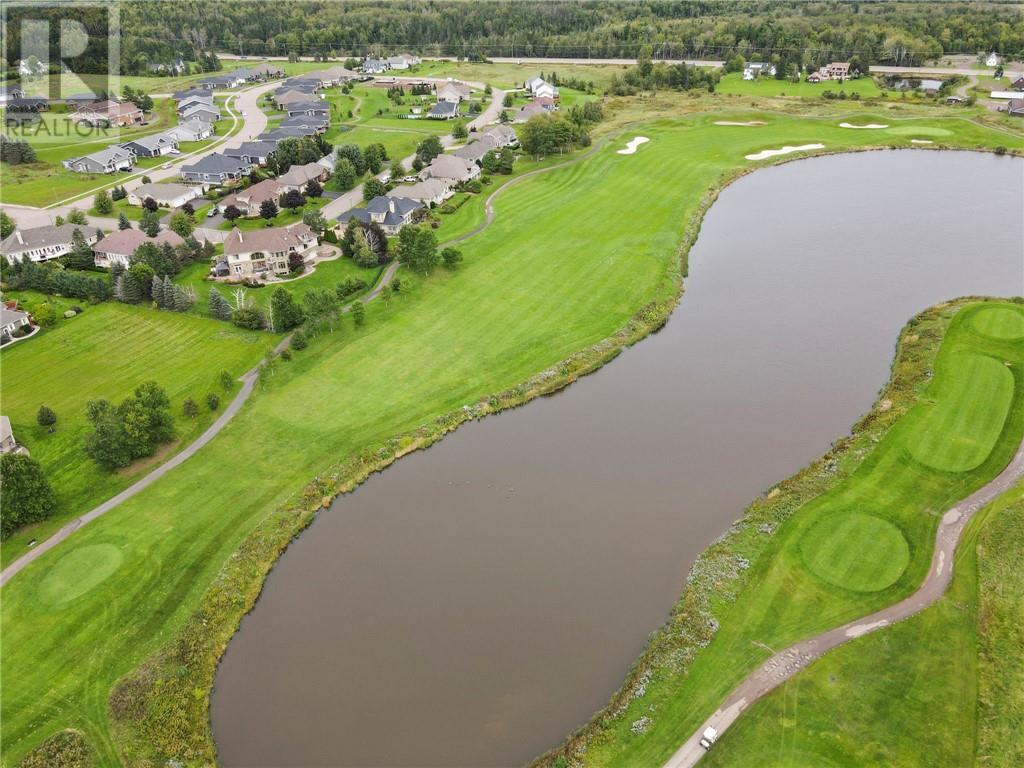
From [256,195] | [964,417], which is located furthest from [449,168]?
[964,417]

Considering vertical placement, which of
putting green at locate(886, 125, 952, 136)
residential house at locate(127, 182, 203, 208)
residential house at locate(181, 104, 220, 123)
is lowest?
residential house at locate(127, 182, 203, 208)

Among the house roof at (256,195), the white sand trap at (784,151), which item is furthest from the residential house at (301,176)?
the white sand trap at (784,151)

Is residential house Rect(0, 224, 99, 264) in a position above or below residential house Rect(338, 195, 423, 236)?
below

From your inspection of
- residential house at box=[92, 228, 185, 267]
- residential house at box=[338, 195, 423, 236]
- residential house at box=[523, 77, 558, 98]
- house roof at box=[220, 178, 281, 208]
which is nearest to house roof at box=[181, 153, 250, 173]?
house roof at box=[220, 178, 281, 208]

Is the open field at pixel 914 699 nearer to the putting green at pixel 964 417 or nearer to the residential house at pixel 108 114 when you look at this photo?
the putting green at pixel 964 417

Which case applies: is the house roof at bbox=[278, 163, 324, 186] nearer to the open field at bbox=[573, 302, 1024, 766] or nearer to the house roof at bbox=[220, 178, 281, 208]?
the house roof at bbox=[220, 178, 281, 208]

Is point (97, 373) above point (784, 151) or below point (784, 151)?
below

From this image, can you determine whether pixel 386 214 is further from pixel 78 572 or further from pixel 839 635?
pixel 839 635

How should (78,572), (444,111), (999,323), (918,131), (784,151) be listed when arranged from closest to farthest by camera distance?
1. (78,572)
2. (999,323)
3. (784,151)
4. (918,131)
5. (444,111)
